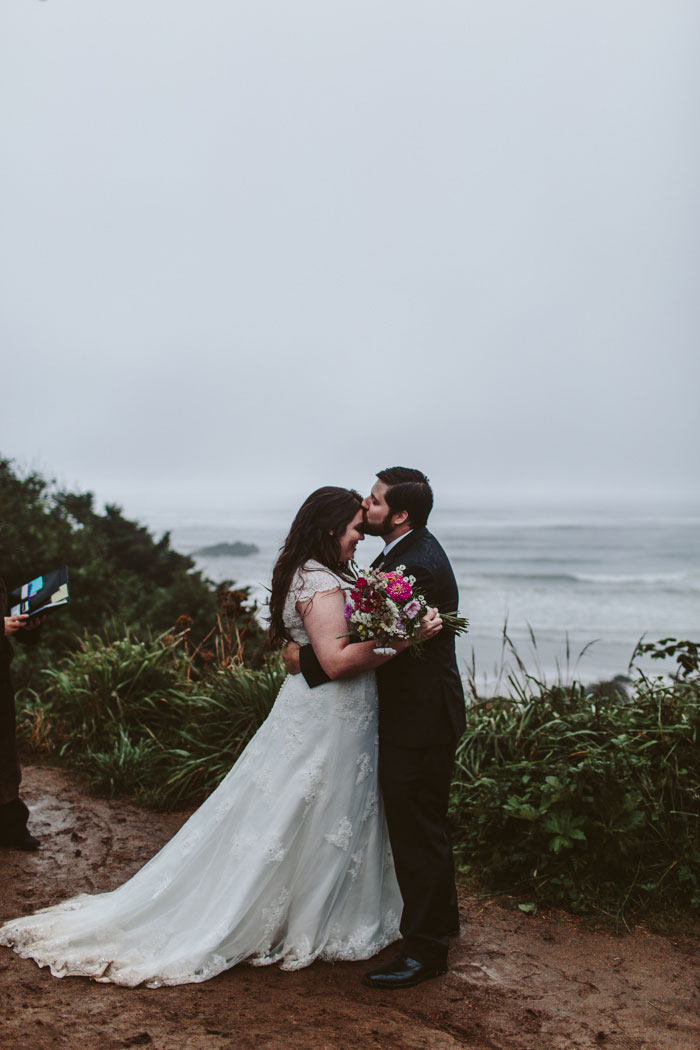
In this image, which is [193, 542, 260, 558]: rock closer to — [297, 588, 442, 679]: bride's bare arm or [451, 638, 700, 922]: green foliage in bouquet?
[451, 638, 700, 922]: green foliage in bouquet

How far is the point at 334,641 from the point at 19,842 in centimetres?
293

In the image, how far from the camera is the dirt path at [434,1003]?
3.10 meters

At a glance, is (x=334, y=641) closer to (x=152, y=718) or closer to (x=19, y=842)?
(x=19, y=842)

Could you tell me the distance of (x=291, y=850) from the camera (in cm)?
370

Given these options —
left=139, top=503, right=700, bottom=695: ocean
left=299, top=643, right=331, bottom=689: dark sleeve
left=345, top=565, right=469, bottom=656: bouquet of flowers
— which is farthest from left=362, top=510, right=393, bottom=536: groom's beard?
left=139, top=503, right=700, bottom=695: ocean

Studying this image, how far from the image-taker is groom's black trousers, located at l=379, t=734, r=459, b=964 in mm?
3619

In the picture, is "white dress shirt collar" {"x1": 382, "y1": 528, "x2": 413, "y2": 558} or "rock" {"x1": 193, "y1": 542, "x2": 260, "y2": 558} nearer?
"white dress shirt collar" {"x1": 382, "y1": 528, "x2": 413, "y2": 558}

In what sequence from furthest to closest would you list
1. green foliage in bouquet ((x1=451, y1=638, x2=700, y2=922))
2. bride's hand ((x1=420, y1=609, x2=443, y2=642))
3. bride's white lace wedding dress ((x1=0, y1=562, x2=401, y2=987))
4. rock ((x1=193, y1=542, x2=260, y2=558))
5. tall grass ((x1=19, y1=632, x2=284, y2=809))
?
rock ((x1=193, y1=542, x2=260, y2=558)) < tall grass ((x1=19, y1=632, x2=284, y2=809)) < green foliage in bouquet ((x1=451, y1=638, x2=700, y2=922)) < bride's white lace wedding dress ((x1=0, y1=562, x2=401, y2=987)) < bride's hand ((x1=420, y1=609, x2=443, y2=642))

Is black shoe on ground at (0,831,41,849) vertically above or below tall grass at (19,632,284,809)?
below

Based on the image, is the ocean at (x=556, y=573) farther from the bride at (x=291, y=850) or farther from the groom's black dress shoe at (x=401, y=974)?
the groom's black dress shoe at (x=401, y=974)

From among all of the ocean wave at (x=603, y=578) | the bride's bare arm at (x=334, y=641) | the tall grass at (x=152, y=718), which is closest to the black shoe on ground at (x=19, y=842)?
the tall grass at (x=152, y=718)

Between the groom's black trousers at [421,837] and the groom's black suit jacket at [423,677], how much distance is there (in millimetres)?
69

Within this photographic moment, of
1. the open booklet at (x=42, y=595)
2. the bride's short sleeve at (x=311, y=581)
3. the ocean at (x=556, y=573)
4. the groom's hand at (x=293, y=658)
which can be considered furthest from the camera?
the ocean at (x=556, y=573)

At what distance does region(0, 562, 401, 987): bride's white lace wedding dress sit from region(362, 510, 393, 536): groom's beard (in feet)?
0.93
